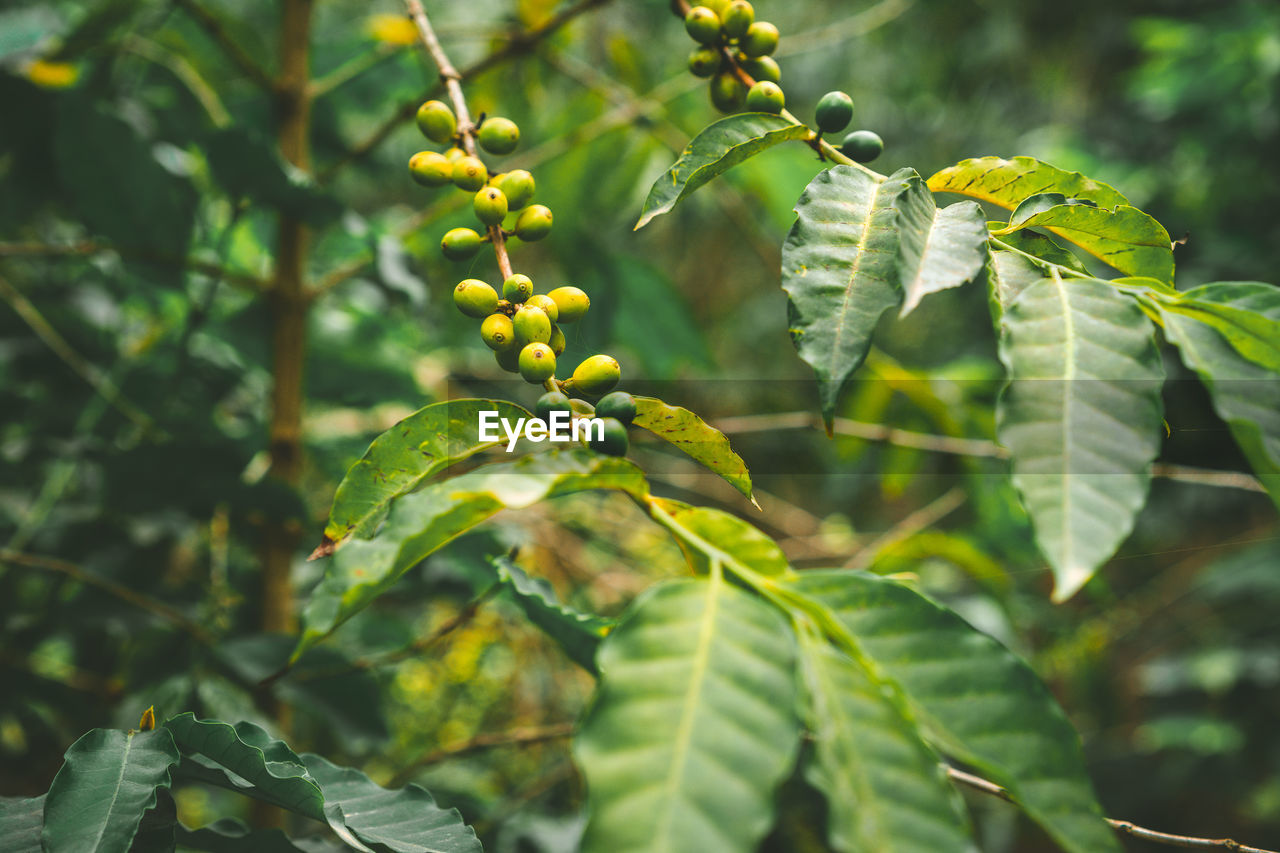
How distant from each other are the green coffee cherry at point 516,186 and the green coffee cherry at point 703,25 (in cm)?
17

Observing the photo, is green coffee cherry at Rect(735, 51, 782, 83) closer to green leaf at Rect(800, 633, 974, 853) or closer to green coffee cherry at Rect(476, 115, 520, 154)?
green coffee cherry at Rect(476, 115, 520, 154)

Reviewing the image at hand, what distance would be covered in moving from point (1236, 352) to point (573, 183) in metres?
0.91

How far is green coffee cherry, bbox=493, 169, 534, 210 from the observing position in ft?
1.66

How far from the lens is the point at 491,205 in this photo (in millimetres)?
486

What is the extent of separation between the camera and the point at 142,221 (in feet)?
2.67

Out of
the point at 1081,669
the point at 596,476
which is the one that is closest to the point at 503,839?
the point at 596,476

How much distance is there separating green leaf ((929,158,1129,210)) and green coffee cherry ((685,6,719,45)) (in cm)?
21

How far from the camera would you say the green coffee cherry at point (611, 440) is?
0.42m

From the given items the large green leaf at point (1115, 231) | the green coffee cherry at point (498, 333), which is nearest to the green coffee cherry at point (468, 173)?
the green coffee cherry at point (498, 333)

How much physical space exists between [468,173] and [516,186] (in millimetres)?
33

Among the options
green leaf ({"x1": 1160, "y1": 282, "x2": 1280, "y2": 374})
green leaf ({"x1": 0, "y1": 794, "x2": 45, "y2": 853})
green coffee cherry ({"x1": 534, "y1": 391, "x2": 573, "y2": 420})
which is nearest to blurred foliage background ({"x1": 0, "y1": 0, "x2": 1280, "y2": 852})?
green leaf ({"x1": 1160, "y1": 282, "x2": 1280, "y2": 374})

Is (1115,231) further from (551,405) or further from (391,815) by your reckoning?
(391,815)

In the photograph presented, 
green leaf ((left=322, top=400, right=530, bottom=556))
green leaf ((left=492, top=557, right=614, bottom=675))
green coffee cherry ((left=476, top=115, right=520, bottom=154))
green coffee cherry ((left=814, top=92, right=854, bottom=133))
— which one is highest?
green coffee cherry ((left=814, top=92, right=854, bottom=133))

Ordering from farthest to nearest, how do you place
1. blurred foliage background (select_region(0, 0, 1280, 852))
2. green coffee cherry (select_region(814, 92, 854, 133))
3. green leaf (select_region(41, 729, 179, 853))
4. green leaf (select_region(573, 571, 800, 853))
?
1. blurred foliage background (select_region(0, 0, 1280, 852))
2. green coffee cherry (select_region(814, 92, 854, 133))
3. green leaf (select_region(41, 729, 179, 853))
4. green leaf (select_region(573, 571, 800, 853))
